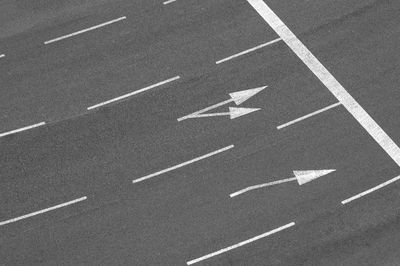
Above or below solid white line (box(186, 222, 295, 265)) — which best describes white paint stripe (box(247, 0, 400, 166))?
above

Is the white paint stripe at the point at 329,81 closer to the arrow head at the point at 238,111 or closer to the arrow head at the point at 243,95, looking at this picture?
the arrow head at the point at 243,95

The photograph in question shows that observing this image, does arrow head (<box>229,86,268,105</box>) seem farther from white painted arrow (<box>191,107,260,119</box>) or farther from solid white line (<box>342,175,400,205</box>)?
solid white line (<box>342,175,400,205</box>)

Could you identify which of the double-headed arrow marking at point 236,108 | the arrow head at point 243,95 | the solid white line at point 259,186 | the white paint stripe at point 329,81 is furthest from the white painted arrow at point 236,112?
the solid white line at point 259,186

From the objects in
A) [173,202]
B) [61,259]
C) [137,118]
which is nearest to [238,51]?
[137,118]

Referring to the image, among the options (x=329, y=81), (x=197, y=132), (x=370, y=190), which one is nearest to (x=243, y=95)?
(x=197, y=132)

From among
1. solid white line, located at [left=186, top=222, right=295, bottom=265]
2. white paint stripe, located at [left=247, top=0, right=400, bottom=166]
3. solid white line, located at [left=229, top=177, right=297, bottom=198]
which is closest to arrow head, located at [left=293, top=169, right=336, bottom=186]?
solid white line, located at [left=229, top=177, right=297, bottom=198]

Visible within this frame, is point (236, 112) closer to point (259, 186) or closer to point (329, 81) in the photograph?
point (259, 186)
